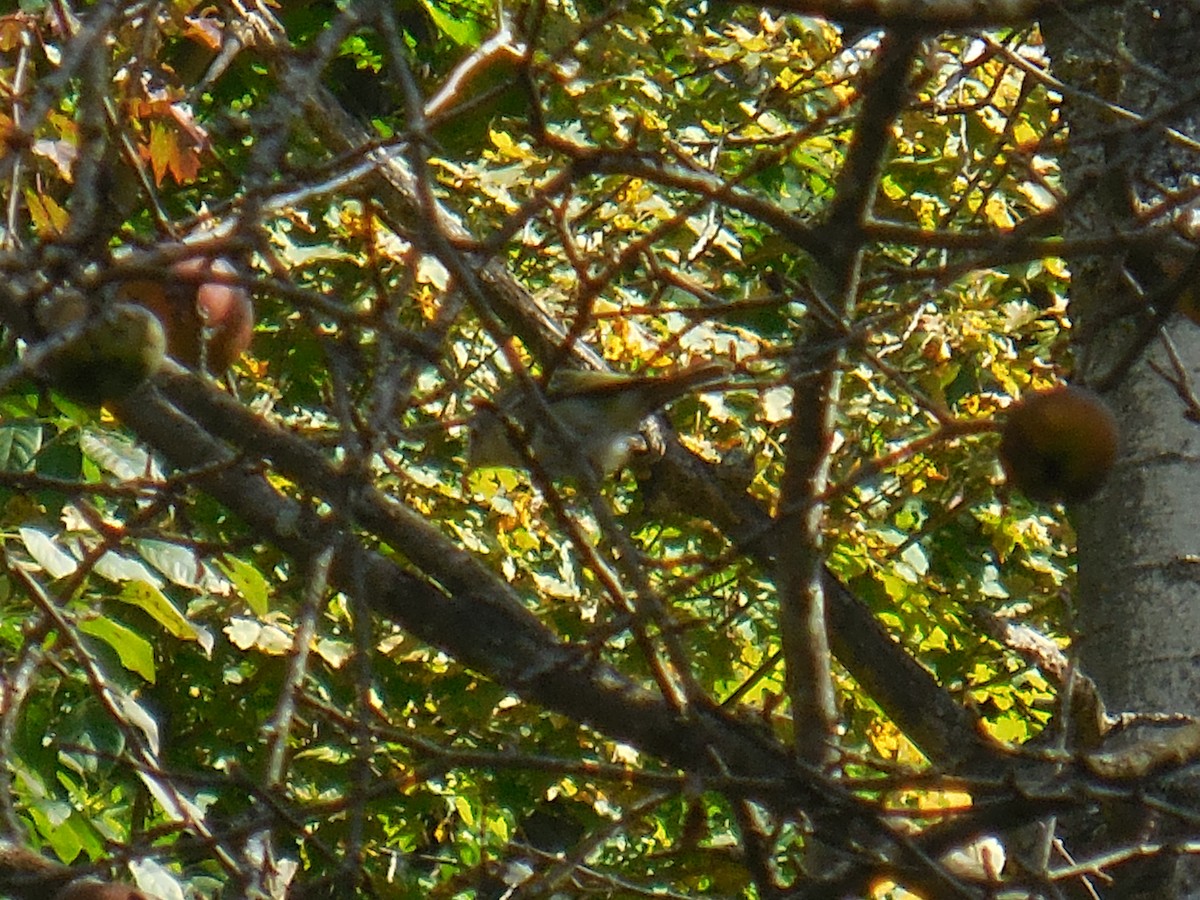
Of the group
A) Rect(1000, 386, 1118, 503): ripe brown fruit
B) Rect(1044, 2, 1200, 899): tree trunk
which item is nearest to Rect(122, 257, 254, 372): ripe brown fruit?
Rect(1000, 386, 1118, 503): ripe brown fruit

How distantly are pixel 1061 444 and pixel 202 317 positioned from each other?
823mm

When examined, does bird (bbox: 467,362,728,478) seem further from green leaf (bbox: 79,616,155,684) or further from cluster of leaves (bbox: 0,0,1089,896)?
green leaf (bbox: 79,616,155,684)

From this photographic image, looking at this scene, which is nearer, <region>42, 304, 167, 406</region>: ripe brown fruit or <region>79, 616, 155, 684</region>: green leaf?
<region>42, 304, 167, 406</region>: ripe brown fruit

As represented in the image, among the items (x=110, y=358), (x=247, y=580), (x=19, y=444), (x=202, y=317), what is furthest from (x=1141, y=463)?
(x=19, y=444)

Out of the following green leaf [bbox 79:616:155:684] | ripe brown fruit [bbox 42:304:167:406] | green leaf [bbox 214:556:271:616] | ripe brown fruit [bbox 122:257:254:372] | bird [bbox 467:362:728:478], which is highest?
bird [bbox 467:362:728:478]

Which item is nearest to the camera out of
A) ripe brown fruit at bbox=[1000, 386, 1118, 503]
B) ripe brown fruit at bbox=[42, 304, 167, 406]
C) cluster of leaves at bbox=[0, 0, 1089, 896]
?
ripe brown fruit at bbox=[42, 304, 167, 406]

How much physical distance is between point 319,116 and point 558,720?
1687 mm

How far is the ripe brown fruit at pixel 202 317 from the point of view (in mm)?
1684

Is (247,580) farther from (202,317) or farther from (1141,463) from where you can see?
(1141,463)

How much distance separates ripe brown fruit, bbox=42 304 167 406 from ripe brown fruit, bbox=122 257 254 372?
0.61ft

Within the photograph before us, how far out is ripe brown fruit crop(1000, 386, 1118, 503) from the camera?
5.08ft

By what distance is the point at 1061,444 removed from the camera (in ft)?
5.07

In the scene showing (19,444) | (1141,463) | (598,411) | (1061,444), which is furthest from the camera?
(598,411)

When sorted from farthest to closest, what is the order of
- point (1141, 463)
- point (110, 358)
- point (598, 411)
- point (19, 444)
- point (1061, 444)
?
point (598, 411) → point (19, 444) → point (1141, 463) → point (1061, 444) → point (110, 358)
